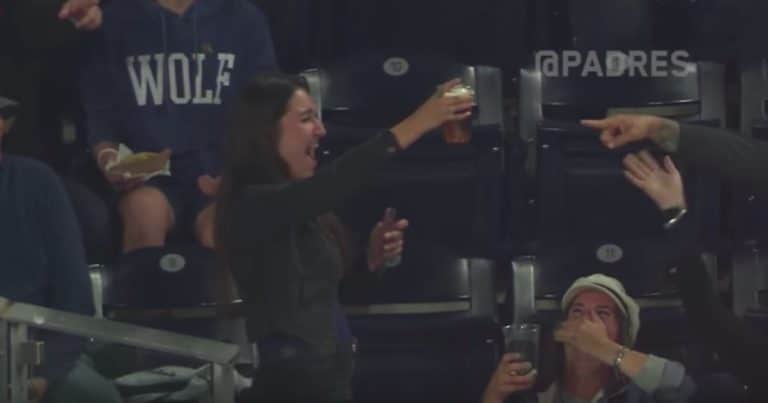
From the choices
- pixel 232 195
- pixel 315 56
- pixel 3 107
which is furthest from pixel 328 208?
pixel 315 56

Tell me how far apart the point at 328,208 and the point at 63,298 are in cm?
70

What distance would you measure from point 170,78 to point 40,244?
72cm

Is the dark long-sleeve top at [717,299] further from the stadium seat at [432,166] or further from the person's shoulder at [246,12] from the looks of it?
the person's shoulder at [246,12]

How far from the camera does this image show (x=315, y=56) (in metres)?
5.77

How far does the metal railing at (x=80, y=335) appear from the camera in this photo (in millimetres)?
3809

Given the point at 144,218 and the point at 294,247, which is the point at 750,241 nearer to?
the point at 294,247

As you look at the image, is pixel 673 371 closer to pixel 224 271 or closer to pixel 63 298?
pixel 224 271

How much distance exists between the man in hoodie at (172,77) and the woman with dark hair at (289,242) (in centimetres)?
68

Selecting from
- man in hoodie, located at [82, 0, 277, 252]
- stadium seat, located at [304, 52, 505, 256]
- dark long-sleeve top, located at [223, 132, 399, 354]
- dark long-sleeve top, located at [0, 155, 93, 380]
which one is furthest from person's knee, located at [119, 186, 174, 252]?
dark long-sleeve top, located at [223, 132, 399, 354]

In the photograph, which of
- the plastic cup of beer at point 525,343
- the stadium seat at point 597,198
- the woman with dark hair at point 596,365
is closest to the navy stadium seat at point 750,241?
the stadium seat at point 597,198

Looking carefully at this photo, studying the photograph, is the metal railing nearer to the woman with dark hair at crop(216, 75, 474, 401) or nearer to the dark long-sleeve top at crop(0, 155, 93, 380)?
the woman with dark hair at crop(216, 75, 474, 401)

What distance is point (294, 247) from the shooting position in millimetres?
4215

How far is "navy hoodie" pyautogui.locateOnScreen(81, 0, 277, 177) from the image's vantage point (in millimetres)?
5008

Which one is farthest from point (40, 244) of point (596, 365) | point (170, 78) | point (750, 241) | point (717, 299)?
point (750, 241)
